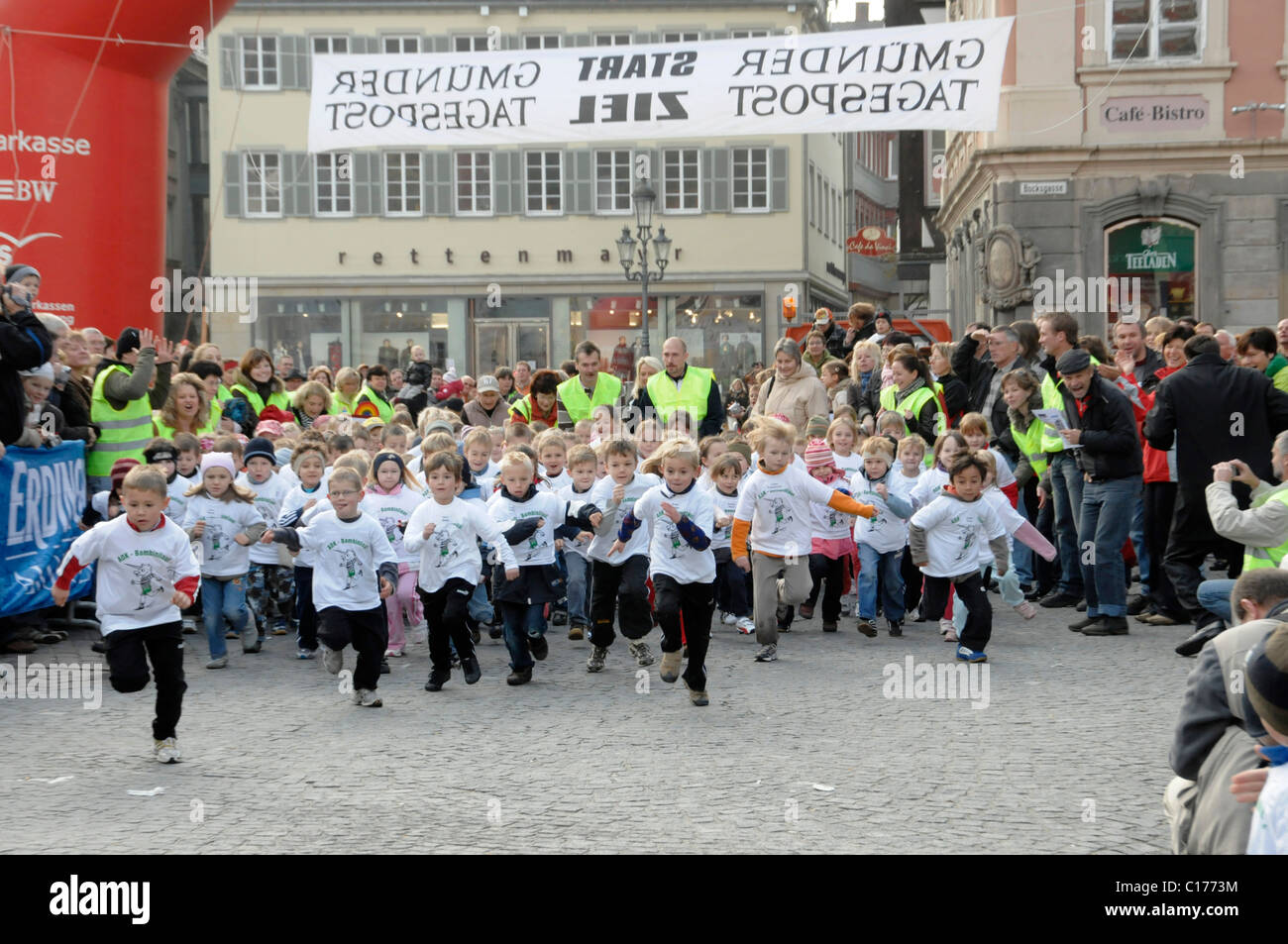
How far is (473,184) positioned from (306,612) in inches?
1273

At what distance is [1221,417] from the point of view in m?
10.1

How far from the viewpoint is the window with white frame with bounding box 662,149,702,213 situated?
134ft

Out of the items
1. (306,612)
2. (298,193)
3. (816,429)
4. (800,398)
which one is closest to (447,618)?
(306,612)

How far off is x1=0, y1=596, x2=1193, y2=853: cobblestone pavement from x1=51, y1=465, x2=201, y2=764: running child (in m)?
0.43

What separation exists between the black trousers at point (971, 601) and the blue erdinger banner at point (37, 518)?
6.13 metres

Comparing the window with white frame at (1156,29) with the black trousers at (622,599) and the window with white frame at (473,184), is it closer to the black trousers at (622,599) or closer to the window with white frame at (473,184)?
the black trousers at (622,599)

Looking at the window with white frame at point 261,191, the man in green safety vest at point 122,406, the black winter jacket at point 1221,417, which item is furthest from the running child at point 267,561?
the window with white frame at point 261,191

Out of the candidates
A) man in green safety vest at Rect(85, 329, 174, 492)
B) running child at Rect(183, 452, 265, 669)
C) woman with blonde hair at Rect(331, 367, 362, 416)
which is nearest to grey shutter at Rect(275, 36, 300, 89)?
woman with blonde hair at Rect(331, 367, 362, 416)

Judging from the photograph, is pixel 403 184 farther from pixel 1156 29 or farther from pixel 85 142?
pixel 85 142

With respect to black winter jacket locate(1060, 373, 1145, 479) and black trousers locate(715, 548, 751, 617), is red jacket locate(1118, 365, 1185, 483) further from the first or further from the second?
black trousers locate(715, 548, 751, 617)

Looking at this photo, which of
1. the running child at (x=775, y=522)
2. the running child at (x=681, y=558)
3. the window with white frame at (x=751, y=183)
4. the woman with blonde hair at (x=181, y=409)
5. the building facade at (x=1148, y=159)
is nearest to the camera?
the running child at (x=681, y=558)

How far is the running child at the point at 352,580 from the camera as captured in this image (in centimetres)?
850

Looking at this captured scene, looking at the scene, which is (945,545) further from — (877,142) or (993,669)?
(877,142)

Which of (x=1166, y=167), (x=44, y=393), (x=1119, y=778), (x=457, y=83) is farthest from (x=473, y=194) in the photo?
(x=1119, y=778)
